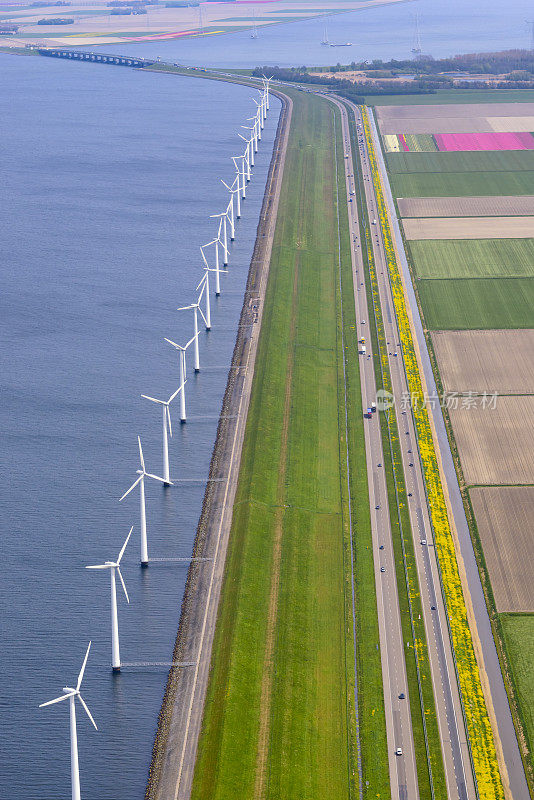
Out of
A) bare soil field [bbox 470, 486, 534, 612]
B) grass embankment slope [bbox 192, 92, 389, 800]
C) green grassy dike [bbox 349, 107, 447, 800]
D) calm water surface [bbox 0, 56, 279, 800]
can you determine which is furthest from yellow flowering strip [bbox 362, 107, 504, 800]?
calm water surface [bbox 0, 56, 279, 800]

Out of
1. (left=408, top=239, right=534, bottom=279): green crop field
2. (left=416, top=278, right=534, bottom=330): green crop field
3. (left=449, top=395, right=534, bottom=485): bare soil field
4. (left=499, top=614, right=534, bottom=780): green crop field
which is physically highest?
(left=408, top=239, right=534, bottom=279): green crop field

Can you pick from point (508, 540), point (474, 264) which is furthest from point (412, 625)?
point (474, 264)

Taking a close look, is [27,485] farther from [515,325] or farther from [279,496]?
[515,325]


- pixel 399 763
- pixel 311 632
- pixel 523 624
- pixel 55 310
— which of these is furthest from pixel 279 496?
pixel 55 310

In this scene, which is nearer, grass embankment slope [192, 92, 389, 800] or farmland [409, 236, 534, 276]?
grass embankment slope [192, 92, 389, 800]

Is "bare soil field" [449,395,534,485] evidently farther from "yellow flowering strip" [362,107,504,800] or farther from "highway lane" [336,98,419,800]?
"highway lane" [336,98,419,800]

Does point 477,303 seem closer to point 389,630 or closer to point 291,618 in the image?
point 389,630

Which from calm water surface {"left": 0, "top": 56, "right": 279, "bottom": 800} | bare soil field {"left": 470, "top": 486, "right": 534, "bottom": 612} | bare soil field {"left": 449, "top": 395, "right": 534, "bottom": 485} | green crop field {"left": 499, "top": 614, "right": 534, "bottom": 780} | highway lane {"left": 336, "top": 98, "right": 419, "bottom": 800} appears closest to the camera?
highway lane {"left": 336, "top": 98, "right": 419, "bottom": 800}
